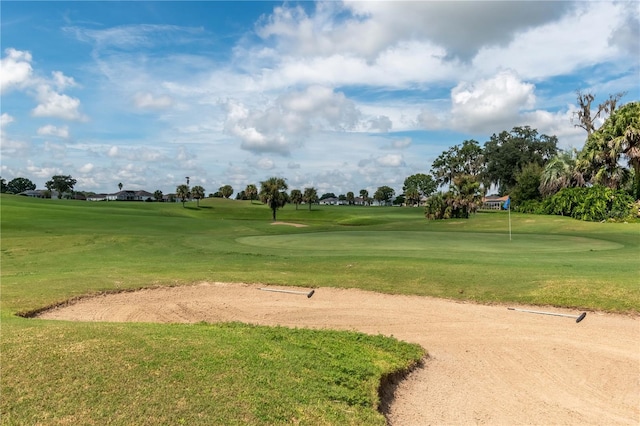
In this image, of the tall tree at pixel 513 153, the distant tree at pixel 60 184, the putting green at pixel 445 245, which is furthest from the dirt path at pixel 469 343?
the distant tree at pixel 60 184

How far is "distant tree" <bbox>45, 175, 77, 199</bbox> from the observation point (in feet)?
626

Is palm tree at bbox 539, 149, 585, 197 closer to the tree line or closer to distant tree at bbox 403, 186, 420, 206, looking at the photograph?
the tree line

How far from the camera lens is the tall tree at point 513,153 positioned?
97.6m

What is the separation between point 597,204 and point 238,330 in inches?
1780

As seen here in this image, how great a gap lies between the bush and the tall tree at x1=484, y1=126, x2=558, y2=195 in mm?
49701

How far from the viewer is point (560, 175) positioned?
203 feet

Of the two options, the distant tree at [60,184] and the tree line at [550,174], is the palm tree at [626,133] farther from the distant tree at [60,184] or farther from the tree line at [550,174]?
the distant tree at [60,184]

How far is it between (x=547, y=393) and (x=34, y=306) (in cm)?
1321

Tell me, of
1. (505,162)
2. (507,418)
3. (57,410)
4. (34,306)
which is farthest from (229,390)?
(505,162)

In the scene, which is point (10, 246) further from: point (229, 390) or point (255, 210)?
point (255, 210)

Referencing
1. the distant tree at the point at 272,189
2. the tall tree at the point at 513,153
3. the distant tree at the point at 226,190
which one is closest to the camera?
the distant tree at the point at 272,189

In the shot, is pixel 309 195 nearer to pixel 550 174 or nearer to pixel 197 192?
pixel 197 192

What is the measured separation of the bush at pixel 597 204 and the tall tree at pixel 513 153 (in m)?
49.7

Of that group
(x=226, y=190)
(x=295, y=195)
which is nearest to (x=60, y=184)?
(x=226, y=190)
